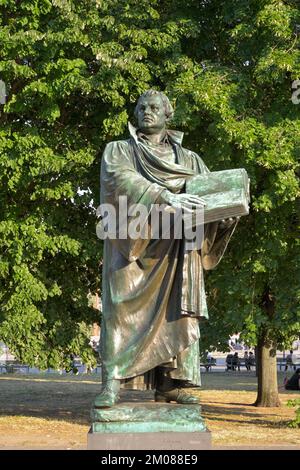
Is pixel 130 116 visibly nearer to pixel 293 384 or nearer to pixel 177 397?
pixel 177 397

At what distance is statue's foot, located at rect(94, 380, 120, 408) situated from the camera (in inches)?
222

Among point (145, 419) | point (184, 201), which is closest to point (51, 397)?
point (145, 419)

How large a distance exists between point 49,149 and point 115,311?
1018cm

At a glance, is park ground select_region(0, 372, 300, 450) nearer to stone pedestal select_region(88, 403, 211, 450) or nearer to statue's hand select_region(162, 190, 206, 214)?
stone pedestal select_region(88, 403, 211, 450)

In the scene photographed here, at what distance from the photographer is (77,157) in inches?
623

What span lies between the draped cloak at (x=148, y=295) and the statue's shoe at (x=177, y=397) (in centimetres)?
9

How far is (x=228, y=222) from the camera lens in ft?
19.2

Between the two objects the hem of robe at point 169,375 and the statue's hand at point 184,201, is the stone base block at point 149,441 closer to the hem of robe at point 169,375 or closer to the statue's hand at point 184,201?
the hem of robe at point 169,375

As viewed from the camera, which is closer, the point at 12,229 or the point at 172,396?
the point at 172,396

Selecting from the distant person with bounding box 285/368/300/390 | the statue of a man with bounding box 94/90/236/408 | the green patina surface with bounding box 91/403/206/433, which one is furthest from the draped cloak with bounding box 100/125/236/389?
the distant person with bounding box 285/368/300/390

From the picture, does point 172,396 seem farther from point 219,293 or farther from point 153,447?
point 219,293

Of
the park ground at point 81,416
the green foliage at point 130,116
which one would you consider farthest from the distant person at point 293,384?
the green foliage at point 130,116

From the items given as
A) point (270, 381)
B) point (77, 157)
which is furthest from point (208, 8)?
point (270, 381)

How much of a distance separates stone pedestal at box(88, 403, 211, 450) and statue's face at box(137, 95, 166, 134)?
1.99 meters
